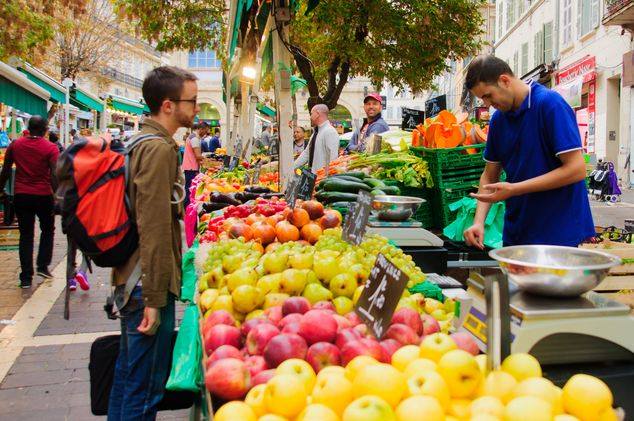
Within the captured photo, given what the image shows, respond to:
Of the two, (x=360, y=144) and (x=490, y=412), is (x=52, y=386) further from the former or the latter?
(x=360, y=144)

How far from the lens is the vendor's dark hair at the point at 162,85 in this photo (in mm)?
2807

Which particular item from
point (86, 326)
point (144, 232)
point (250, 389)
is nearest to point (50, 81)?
point (86, 326)

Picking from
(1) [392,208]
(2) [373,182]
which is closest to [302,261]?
(1) [392,208]

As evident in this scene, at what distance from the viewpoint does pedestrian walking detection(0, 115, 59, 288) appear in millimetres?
7199

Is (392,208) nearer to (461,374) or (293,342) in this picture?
(293,342)

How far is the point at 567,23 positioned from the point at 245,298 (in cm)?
2786

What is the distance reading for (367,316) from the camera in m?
2.22

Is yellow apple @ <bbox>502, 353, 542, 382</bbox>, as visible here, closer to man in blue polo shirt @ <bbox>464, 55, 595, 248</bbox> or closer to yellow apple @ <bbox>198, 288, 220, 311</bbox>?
man in blue polo shirt @ <bbox>464, 55, 595, 248</bbox>

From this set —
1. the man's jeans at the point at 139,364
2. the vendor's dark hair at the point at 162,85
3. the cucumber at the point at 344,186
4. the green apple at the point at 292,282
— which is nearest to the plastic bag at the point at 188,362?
the man's jeans at the point at 139,364

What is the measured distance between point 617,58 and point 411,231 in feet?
70.2

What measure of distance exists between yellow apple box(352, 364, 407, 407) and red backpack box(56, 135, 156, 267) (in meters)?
1.50

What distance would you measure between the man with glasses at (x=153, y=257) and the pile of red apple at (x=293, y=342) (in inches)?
16.3

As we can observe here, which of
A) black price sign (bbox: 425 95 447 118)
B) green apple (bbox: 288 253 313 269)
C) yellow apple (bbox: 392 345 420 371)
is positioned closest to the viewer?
yellow apple (bbox: 392 345 420 371)

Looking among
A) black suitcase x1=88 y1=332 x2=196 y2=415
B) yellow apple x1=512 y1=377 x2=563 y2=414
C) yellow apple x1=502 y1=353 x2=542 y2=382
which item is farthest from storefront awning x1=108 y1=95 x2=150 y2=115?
yellow apple x1=512 y1=377 x2=563 y2=414
